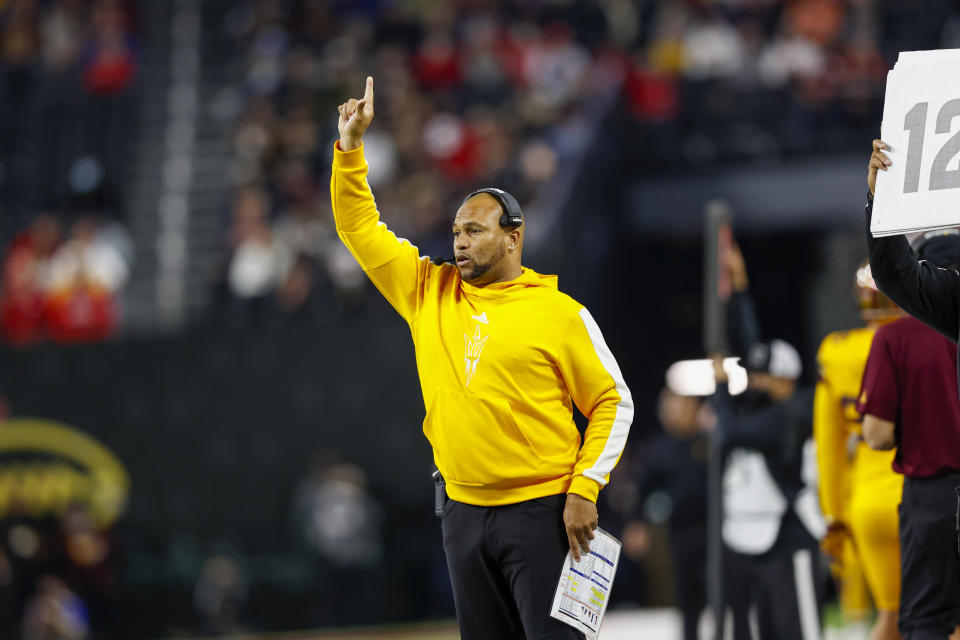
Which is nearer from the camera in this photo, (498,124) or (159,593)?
(159,593)

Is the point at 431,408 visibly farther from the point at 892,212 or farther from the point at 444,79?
the point at 444,79

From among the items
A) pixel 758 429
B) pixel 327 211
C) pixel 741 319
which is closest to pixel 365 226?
pixel 741 319

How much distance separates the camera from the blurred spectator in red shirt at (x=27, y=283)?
13.8 meters

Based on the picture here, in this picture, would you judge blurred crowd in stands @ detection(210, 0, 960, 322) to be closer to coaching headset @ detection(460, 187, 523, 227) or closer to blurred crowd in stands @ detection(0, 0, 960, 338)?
blurred crowd in stands @ detection(0, 0, 960, 338)

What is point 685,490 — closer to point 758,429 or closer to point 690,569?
point 690,569

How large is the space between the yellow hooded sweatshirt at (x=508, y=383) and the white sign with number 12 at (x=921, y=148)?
1.03 m

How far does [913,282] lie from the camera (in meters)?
4.29

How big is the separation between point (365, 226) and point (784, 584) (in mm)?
3489

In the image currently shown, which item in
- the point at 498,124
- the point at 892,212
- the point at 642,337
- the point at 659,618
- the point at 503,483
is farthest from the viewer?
the point at 642,337

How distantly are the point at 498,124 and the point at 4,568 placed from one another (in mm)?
6222

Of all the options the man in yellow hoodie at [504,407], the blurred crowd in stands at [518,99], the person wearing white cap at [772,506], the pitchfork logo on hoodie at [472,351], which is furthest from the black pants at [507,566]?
the blurred crowd in stands at [518,99]

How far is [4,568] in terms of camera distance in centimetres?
1278

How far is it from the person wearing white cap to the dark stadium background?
4.60 m

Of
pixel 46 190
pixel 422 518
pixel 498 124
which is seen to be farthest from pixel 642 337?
pixel 46 190
